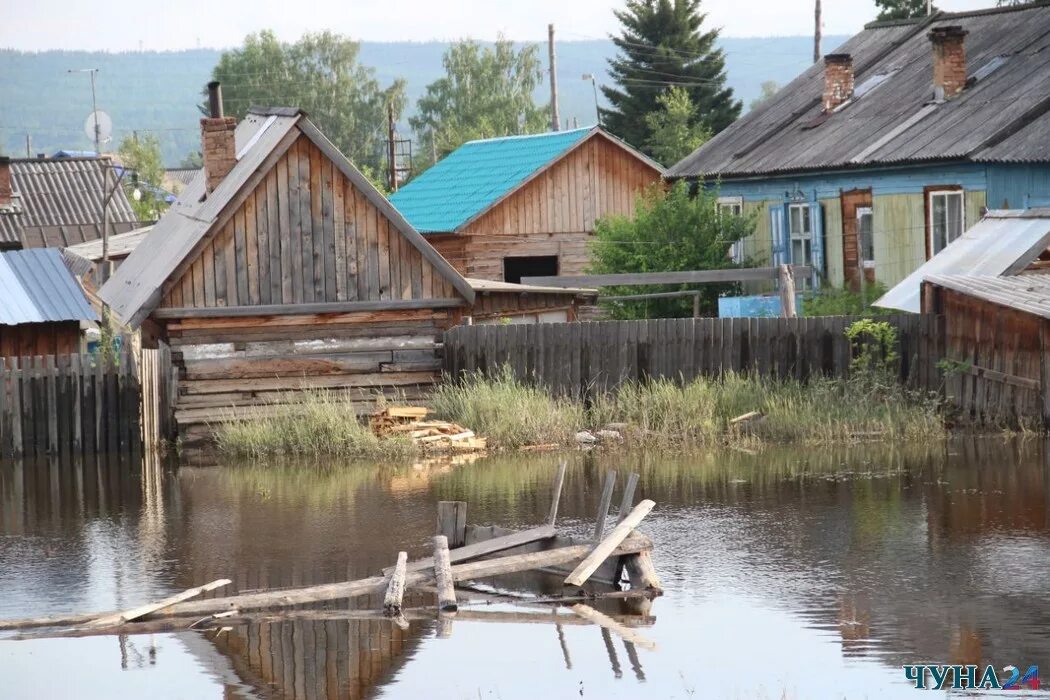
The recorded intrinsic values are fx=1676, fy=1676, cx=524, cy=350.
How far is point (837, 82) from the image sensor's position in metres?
34.8

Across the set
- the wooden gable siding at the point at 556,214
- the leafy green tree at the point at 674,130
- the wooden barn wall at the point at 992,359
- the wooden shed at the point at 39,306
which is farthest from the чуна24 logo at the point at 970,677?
the leafy green tree at the point at 674,130

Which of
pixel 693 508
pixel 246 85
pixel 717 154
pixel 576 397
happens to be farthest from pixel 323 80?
pixel 693 508

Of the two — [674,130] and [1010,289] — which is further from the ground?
[674,130]

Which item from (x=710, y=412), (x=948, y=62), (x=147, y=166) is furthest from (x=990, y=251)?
(x=147, y=166)

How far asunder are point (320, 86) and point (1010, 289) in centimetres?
7858

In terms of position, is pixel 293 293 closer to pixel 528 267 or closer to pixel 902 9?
pixel 528 267

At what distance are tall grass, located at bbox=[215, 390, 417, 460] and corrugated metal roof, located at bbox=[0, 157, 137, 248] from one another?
2549cm

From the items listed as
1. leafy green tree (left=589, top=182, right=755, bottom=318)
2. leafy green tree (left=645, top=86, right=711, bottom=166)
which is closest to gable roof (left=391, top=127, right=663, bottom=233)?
leafy green tree (left=589, top=182, right=755, bottom=318)

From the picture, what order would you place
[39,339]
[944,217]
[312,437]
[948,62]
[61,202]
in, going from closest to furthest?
1. [312,437]
2. [39,339]
3. [944,217]
4. [948,62]
5. [61,202]

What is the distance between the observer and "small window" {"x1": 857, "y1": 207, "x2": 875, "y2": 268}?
30656 mm

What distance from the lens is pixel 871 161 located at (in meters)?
29.2

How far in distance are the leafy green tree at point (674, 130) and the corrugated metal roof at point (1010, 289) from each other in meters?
29.2

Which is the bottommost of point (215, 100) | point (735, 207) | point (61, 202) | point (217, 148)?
point (735, 207)

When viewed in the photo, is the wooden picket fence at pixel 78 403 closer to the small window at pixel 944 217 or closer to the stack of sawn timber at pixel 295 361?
the stack of sawn timber at pixel 295 361
